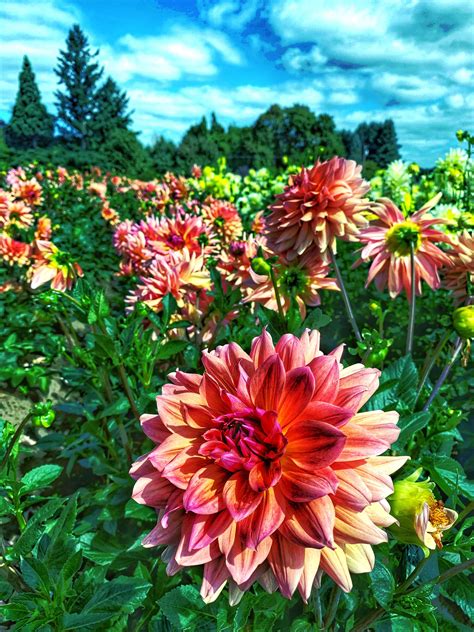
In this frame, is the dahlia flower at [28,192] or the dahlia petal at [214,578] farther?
the dahlia flower at [28,192]

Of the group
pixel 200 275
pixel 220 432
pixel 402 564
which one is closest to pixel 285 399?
pixel 220 432

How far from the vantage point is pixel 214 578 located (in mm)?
663

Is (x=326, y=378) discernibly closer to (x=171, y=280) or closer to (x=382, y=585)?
(x=382, y=585)

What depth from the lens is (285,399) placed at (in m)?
0.70

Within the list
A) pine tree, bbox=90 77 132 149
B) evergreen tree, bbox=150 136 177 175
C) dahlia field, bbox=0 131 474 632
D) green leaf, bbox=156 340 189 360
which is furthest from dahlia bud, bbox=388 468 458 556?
pine tree, bbox=90 77 132 149

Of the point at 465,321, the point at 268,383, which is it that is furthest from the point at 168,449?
the point at 465,321

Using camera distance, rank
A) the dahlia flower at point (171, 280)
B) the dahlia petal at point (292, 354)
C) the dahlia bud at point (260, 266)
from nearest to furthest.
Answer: the dahlia petal at point (292, 354) < the dahlia bud at point (260, 266) < the dahlia flower at point (171, 280)

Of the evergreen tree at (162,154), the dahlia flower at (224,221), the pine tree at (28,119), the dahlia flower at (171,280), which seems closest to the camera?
the dahlia flower at (171,280)

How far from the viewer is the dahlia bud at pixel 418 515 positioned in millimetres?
740

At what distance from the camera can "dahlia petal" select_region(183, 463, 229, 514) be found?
25.8 inches

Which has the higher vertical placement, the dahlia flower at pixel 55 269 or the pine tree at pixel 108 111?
the pine tree at pixel 108 111

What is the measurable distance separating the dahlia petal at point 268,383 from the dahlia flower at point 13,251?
341 cm

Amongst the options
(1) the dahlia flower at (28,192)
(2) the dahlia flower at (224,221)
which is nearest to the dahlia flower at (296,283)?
(2) the dahlia flower at (224,221)

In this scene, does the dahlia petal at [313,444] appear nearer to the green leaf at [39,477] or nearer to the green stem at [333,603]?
the green stem at [333,603]
